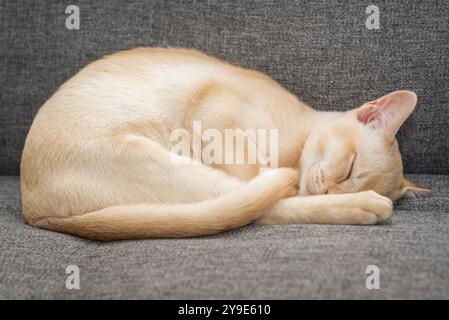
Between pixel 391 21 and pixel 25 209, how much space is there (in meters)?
A: 1.36

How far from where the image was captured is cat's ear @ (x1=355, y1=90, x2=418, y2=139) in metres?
1.63

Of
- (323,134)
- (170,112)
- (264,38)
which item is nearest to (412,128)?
(323,134)

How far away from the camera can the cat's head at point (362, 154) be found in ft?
5.36

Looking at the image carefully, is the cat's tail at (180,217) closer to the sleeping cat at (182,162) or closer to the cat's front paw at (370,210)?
the sleeping cat at (182,162)

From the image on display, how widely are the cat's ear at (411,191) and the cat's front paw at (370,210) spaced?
0.32 meters

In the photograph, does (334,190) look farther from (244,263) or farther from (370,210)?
(244,263)

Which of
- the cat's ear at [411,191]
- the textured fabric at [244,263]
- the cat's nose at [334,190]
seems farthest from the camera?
the cat's ear at [411,191]

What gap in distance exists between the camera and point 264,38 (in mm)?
2041

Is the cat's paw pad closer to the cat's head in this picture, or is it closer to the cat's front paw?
the cat's front paw

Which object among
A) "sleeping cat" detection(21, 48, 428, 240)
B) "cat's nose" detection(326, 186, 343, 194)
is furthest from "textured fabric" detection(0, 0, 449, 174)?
"cat's nose" detection(326, 186, 343, 194)

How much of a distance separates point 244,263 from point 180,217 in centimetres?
23

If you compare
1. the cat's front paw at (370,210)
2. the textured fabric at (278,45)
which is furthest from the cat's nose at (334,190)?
the textured fabric at (278,45)

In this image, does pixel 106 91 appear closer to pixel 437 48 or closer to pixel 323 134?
pixel 323 134

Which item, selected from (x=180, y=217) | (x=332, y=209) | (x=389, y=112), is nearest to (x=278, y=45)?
(x=389, y=112)
